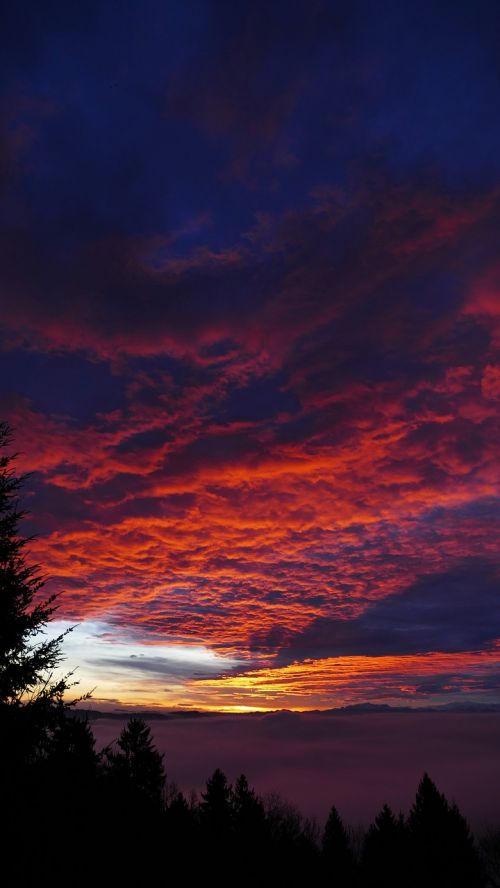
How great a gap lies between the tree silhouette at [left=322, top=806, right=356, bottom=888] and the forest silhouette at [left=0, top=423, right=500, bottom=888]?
0.40 ft

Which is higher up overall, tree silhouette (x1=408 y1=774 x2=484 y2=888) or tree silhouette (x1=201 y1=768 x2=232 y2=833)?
tree silhouette (x1=201 y1=768 x2=232 y2=833)

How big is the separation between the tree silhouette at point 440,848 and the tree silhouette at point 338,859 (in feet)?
20.7

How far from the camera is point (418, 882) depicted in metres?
49.8

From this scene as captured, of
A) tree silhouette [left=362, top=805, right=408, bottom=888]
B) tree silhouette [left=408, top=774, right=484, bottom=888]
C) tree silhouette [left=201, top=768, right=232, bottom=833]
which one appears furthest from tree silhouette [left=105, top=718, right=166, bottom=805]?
tree silhouette [left=408, top=774, right=484, bottom=888]

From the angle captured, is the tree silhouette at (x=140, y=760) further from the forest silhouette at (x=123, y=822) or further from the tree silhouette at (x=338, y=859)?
the tree silhouette at (x=338, y=859)

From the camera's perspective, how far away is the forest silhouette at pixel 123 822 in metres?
12.9

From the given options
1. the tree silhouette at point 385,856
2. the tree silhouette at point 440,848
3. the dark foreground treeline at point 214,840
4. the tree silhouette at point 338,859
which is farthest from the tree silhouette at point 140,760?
the tree silhouette at point 440,848

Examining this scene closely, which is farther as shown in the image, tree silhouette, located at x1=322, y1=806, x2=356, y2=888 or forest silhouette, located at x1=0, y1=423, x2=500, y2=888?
tree silhouette, located at x1=322, y1=806, x2=356, y2=888

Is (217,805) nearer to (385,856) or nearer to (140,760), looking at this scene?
(140,760)

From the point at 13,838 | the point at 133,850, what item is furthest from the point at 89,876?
the point at 133,850

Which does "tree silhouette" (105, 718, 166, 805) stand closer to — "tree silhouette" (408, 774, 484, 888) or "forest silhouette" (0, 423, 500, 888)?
"forest silhouette" (0, 423, 500, 888)

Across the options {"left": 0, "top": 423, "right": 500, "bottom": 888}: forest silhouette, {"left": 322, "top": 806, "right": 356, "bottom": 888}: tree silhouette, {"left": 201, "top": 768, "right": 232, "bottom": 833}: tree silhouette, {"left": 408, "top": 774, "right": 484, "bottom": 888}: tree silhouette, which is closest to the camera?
{"left": 0, "top": 423, "right": 500, "bottom": 888}: forest silhouette

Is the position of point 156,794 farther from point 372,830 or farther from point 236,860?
point 372,830

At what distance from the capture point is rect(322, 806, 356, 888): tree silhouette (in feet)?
174
